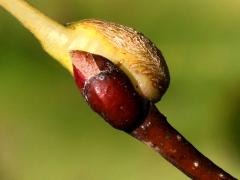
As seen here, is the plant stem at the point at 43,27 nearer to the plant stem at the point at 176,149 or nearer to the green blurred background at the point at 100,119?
the plant stem at the point at 176,149

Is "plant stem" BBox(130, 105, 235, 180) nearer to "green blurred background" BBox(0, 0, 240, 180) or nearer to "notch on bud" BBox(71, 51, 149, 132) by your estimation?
"notch on bud" BBox(71, 51, 149, 132)

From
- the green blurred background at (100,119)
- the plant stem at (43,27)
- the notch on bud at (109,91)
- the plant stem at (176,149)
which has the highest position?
the plant stem at (43,27)

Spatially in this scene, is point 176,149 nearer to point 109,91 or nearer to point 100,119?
point 109,91

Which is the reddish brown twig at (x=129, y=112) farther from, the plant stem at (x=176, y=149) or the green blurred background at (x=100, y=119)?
the green blurred background at (x=100, y=119)

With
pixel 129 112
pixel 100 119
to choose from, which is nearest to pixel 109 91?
pixel 129 112

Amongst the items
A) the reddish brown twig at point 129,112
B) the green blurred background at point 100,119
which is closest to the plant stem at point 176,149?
the reddish brown twig at point 129,112

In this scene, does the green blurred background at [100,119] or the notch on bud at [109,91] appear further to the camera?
the green blurred background at [100,119]

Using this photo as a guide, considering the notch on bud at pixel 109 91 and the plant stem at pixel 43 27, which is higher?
the plant stem at pixel 43 27

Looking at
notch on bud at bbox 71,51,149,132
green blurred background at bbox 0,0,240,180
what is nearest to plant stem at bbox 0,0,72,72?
notch on bud at bbox 71,51,149,132
